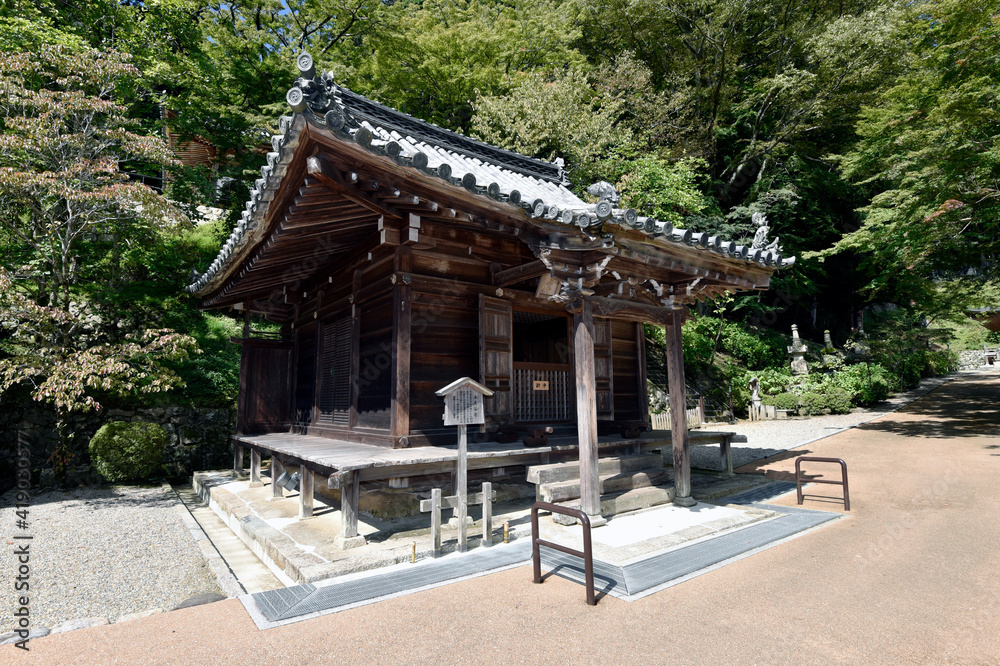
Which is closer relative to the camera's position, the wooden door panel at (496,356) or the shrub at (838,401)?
the wooden door panel at (496,356)

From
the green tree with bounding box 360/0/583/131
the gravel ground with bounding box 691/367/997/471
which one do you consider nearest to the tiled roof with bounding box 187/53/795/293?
the gravel ground with bounding box 691/367/997/471

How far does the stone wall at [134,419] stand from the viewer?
10406 millimetres

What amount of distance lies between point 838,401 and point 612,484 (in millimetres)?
17720

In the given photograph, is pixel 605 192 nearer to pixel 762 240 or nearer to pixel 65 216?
pixel 762 240

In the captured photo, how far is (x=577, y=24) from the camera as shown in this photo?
24.6 meters

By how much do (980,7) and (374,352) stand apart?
16.6 meters

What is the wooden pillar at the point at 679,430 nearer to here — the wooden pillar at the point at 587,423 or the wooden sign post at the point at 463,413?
the wooden pillar at the point at 587,423

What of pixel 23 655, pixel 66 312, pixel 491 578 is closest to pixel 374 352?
pixel 491 578

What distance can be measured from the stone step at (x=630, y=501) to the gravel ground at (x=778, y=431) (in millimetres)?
4370

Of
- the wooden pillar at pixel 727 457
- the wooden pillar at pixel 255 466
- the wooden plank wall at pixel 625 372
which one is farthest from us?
the wooden plank wall at pixel 625 372

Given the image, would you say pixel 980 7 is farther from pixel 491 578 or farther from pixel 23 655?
pixel 23 655

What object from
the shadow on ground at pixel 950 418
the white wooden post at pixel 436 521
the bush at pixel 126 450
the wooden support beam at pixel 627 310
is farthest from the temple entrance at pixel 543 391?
the shadow on ground at pixel 950 418

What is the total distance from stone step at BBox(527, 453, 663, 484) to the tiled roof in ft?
10.2

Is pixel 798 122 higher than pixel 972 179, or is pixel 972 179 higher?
pixel 798 122
